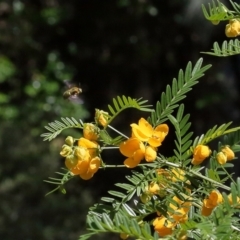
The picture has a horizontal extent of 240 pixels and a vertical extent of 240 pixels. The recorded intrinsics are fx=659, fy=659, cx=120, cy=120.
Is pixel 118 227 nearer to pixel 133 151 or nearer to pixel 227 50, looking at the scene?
pixel 133 151

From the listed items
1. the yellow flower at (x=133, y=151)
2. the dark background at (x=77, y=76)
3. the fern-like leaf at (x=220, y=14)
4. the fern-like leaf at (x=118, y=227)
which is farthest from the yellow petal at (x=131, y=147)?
the dark background at (x=77, y=76)

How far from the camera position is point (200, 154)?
29.8 inches

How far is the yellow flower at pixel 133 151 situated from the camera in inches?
28.4

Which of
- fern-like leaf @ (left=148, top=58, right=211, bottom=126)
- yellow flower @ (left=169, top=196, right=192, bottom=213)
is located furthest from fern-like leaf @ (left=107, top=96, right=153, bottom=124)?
yellow flower @ (left=169, top=196, right=192, bottom=213)

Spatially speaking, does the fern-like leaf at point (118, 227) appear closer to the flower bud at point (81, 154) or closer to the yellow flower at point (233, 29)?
the flower bud at point (81, 154)

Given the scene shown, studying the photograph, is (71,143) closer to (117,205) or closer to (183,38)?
(117,205)

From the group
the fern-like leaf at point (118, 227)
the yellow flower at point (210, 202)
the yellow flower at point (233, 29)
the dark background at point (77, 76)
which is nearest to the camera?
the fern-like leaf at point (118, 227)

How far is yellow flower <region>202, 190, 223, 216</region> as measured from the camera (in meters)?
0.71

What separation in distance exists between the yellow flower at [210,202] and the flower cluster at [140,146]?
0.24 feet

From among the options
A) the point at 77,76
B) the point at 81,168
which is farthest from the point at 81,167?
the point at 77,76

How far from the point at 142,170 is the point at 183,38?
13.1 feet

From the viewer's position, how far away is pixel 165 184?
2.45ft

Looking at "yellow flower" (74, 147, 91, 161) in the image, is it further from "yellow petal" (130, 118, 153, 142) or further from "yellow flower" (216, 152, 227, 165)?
"yellow flower" (216, 152, 227, 165)

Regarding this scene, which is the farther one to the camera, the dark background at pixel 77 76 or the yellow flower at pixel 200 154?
the dark background at pixel 77 76
